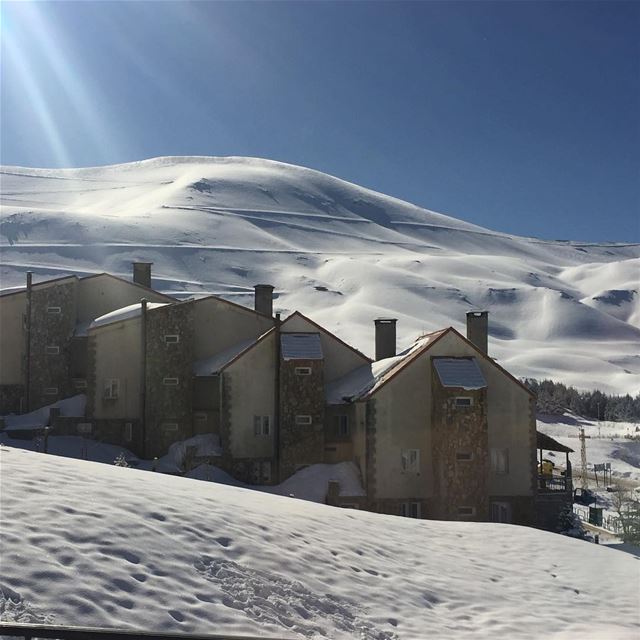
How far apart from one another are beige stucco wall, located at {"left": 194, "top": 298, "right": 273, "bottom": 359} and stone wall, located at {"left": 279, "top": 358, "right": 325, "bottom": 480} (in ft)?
18.5

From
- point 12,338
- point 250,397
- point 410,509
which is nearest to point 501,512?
point 410,509

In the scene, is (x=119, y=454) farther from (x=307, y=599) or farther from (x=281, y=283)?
(x=281, y=283)

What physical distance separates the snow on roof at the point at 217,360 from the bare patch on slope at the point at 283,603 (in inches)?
914

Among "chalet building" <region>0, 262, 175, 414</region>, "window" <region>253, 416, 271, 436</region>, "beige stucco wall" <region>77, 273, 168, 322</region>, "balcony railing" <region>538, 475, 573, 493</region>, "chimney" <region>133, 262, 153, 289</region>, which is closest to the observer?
"balcony railing" <region>538, 475, 573, 493</region>

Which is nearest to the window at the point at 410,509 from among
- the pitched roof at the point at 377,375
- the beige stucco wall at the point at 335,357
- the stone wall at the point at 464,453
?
the stone wall at the point at 464,453

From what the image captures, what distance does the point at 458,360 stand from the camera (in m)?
31.5

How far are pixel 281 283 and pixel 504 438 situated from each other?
133741 mm

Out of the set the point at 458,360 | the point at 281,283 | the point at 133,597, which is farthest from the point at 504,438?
the point at 281,283

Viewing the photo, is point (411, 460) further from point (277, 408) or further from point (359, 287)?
point (359, 287)

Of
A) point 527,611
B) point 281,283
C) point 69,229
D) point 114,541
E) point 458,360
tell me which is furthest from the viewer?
point 69,229

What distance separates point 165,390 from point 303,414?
7.17m

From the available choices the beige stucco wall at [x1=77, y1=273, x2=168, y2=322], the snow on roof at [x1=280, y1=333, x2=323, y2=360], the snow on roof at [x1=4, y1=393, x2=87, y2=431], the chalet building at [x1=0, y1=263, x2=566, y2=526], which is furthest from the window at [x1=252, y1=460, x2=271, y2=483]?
the beige stucco wall at [x1=77, y1=273, x2=168, y2=322]

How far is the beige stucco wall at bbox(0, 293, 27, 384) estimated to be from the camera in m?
40.7

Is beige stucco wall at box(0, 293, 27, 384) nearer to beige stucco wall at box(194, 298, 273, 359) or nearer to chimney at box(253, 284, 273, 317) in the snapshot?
beige stucco wall at box(194, 298, 273, 359)
